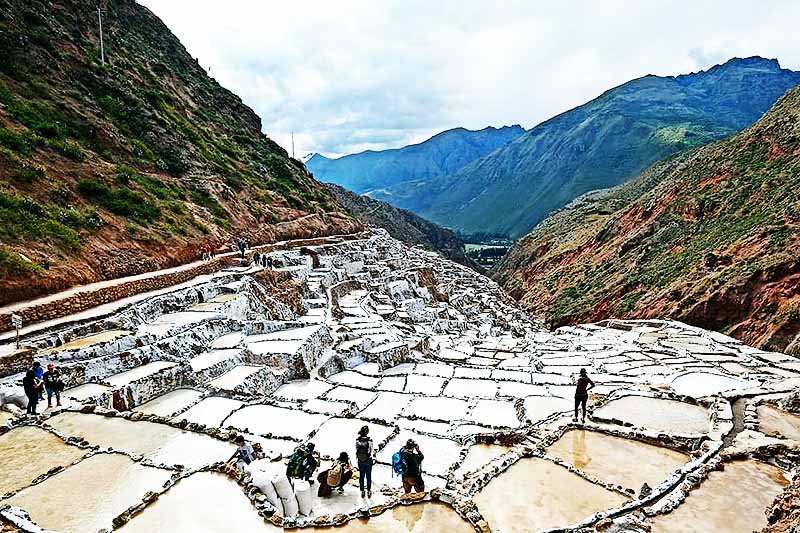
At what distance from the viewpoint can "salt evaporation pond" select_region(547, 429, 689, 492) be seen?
28.2 ft

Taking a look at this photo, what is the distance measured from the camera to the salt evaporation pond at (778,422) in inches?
398

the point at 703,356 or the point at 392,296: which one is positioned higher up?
the point at 392,296

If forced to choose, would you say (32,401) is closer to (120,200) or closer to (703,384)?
(703,384)

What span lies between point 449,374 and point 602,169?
158230 millimetres

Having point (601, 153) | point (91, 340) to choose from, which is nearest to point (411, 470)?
point (91, 340)

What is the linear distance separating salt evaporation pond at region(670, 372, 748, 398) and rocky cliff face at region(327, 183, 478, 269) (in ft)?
207

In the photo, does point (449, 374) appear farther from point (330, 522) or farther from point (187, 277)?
point (187, 277)

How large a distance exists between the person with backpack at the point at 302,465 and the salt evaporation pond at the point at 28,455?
4095 mm

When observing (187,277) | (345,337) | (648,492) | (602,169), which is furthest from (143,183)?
(602,169)

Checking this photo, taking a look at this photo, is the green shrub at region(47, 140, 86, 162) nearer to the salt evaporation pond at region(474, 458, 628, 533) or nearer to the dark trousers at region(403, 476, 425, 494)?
the dark trousers at region(403, 476, 425, 494)

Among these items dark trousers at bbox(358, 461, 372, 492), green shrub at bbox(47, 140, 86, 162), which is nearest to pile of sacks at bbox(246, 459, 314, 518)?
dark trousers at bbox(358, 461, 372, 492)

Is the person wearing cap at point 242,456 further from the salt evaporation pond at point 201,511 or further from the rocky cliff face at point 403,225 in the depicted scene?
the rocky cliff face at point 403,225

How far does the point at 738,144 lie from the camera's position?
42312 mm

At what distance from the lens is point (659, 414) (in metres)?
11.4
